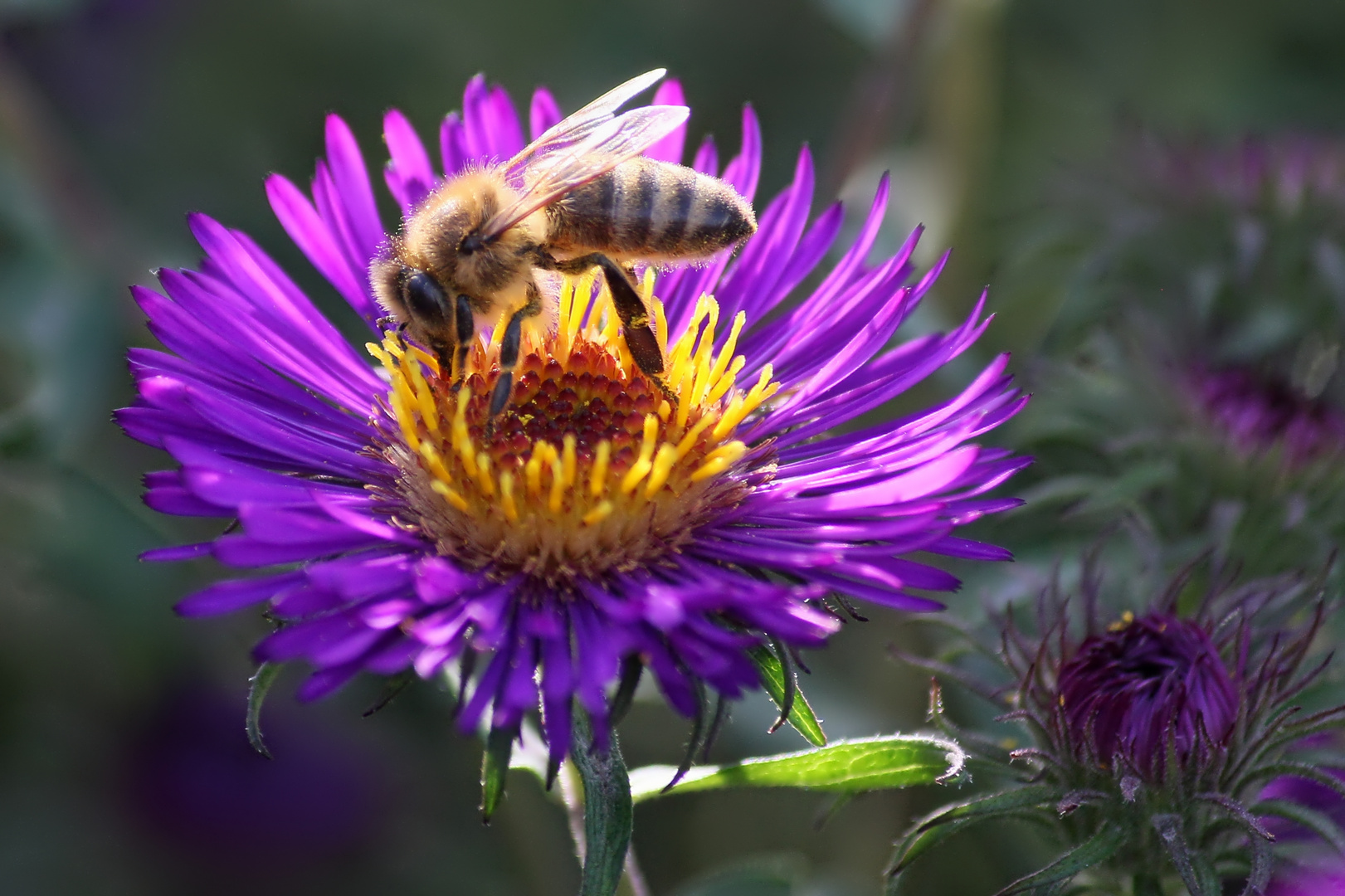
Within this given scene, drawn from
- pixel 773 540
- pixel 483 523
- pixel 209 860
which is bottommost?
pixel 209 860

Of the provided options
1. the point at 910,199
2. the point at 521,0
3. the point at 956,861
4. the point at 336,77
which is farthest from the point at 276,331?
the point at 521,0

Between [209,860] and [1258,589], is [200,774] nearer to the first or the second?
[209,860]

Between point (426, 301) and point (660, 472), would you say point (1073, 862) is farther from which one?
point (426, 301)

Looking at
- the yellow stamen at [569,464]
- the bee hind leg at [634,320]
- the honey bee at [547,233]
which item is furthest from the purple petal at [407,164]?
the yellow stamen at [569,464]

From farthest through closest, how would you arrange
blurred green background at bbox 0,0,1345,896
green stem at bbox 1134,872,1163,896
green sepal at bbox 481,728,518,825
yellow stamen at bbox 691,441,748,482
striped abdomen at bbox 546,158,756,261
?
blurred green background at bbox 0,0,1345,896
striped abdomen at bbox 546,158,756,261
yellow stamen at bbox 691,441,748,482
green stem at bbox 1134,872,1163,896
green sepal at bbox 481,728,518,825

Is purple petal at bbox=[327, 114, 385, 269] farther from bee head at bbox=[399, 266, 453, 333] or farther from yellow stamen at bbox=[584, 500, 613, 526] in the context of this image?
yellow stamen at bbox=[584, 500, 613, 526]

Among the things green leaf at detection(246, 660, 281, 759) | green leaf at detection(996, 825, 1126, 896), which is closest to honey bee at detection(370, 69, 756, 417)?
green leaf at detection(246, 660, 281, 759)

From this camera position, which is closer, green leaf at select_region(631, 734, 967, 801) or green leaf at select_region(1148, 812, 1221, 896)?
green leaf at select_region(1148, 812, 1221, 896)

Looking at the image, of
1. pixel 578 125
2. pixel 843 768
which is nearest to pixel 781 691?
pixel 843 768
